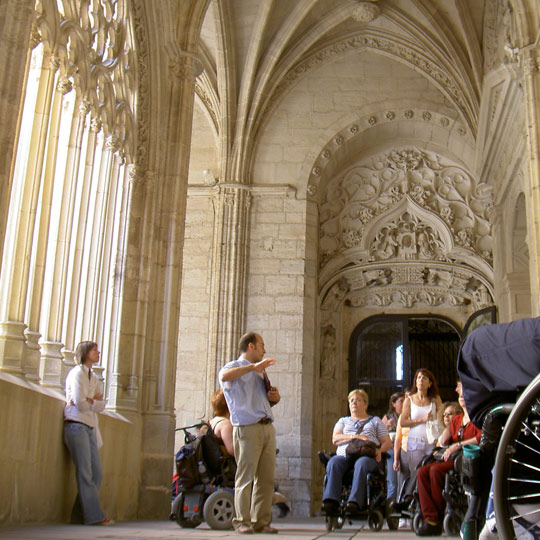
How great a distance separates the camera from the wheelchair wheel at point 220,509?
558cm

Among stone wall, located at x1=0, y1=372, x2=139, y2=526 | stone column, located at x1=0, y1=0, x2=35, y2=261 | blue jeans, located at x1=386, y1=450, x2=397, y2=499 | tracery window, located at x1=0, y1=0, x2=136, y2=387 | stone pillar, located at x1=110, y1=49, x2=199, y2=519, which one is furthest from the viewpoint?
blue jeans, located at x1=386, y1=450, x2=397, y2=499

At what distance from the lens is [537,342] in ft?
7.85

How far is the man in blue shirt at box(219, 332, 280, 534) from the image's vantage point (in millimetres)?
4773

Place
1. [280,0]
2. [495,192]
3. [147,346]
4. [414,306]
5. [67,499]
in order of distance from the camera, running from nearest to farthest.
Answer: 1. [67,499]
2. [147,346]
3. [495,192]
4. [280,0]
5. [414,306]

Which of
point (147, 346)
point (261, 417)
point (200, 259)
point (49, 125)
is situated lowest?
point (261, 417)

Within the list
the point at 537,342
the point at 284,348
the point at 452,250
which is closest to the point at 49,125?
the point at 537,342

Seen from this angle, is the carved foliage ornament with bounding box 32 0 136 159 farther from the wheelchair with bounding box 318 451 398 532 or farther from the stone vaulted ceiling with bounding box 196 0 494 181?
the stone vaulted ceiling with bounding box 196 0 494 181

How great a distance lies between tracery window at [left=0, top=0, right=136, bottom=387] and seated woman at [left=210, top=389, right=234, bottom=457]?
4.23ft

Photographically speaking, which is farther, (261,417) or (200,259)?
(200,259)

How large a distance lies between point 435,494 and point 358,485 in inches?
39.0

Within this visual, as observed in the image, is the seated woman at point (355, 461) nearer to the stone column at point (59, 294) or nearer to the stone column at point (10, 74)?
the stone column at point (59, 294)

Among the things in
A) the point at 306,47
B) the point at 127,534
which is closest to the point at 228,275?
the point at 306,47

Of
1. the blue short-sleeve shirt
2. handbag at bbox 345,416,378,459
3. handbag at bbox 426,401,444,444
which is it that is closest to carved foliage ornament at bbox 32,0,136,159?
the blue short-sleeve shirt

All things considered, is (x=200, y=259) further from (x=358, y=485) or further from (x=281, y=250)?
(x=358, y=485)
